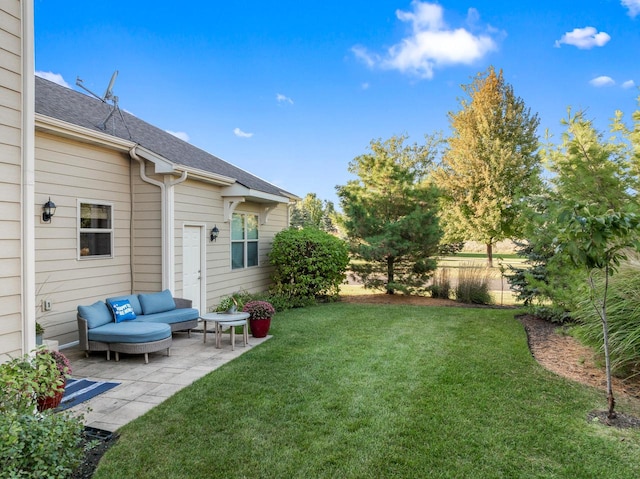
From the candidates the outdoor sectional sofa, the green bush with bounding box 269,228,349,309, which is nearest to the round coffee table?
the outdoor sectional sofa

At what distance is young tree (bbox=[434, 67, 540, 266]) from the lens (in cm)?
1852

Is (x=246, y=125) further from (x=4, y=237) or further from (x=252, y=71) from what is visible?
(x=4, y=237)

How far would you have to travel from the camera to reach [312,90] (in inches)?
600

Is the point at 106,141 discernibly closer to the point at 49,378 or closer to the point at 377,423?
the point at 49,378

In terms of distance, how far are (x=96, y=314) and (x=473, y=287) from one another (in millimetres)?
8935

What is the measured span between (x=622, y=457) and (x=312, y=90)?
14.9 m

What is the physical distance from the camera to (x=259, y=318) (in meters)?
6.24

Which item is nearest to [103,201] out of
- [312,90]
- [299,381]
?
[299,381]

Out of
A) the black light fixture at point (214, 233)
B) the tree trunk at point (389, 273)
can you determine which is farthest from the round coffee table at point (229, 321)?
the tree trunk at point (389, 273)

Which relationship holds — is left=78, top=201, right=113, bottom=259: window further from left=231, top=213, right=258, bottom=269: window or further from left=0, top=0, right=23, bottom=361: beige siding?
left=231, top=213, right=258, bottom=269: window

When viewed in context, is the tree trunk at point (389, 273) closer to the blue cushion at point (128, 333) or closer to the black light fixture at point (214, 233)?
the black light fixture at point (214, 233)

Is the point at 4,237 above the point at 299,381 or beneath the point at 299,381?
above

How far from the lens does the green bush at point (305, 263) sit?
32.0 ft

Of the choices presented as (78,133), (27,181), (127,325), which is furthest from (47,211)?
(27,181)
